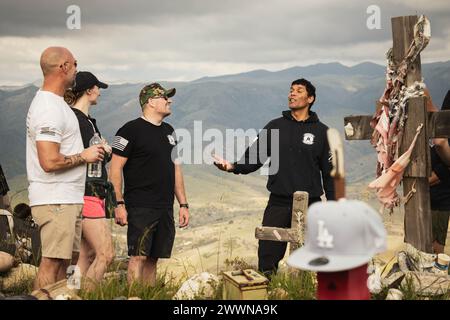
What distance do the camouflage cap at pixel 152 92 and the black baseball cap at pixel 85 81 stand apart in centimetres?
45

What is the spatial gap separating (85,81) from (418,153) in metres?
3.37

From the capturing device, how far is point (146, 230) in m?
6.35

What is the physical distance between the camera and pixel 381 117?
696cm

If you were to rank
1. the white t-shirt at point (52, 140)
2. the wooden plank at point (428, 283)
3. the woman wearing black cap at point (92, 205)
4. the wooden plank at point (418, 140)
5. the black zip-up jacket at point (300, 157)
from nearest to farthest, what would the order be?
the white t-shirt at point (52, 140)
the wooden plank at point (428, 283)
the woman wearing black cap at point (92, 205)
the wooden plank at point (418, 140)
the black zip-up jacket at point (300, 157)

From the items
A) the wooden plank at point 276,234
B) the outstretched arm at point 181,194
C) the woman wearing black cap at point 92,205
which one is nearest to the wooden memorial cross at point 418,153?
Result: the wooden plank at point 276,234

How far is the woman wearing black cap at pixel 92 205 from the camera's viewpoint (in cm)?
607

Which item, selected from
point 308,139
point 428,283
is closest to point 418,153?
point 308,139

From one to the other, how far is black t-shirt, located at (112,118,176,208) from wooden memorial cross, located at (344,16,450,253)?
2.44 metres

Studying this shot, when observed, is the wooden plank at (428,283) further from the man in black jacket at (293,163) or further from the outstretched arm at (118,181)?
the outstretched arm at (118,181)

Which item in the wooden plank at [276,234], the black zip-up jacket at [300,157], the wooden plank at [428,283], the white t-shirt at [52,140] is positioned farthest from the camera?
the black zip-up jacket at [300,157]
